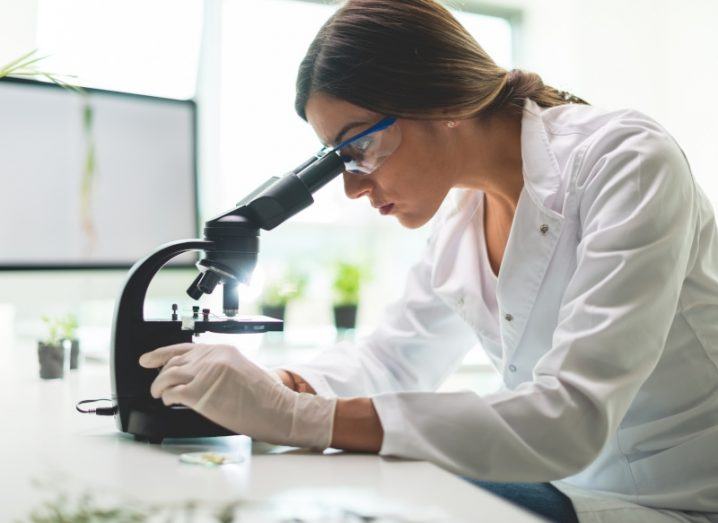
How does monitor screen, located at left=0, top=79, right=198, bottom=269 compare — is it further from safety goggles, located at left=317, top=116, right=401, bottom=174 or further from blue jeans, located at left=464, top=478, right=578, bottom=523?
blue jeans, located at left=464, top=478, right=578, bottom=523

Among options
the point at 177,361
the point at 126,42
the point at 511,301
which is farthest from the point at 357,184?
the point at 126,42

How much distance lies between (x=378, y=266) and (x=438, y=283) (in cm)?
179

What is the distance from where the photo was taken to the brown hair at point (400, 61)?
4.17 ft

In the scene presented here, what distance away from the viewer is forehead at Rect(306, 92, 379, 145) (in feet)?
4.31

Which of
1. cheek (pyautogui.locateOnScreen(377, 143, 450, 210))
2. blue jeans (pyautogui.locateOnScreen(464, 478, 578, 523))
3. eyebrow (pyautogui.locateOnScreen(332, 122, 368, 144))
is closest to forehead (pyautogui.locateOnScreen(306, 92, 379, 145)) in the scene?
eyebrow (pyautogui.locateOnScreen(332, 122, 368, 144))

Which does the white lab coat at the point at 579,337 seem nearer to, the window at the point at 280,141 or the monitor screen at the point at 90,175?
the monitor screen at the point at 90,175

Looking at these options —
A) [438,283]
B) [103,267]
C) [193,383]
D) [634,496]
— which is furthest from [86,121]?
[634,496]

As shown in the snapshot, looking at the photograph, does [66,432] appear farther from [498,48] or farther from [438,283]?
[498,48]

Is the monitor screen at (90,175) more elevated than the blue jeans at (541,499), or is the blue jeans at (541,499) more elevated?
the monitor screen at (90,175)

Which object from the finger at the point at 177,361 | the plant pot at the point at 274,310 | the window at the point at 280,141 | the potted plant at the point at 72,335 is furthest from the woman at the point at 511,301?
the window at the point at 280,141

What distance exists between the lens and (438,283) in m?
1.58

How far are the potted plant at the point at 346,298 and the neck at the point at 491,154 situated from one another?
152cm

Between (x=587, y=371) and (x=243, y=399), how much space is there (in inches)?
20.2

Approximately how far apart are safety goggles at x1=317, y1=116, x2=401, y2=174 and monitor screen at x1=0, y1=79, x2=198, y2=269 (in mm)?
1211
